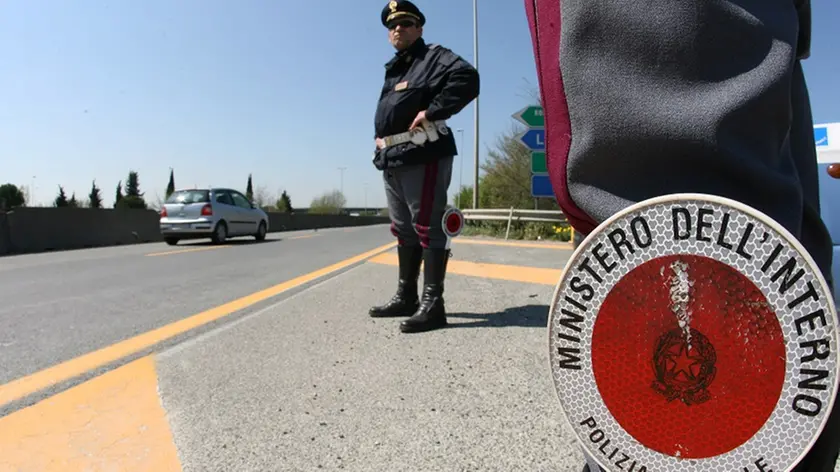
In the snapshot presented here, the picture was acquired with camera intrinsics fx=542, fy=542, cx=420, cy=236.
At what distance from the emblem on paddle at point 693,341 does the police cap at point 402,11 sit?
8.29 feet

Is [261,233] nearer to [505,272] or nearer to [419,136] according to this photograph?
[505,272]

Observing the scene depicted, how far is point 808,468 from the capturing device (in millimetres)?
796

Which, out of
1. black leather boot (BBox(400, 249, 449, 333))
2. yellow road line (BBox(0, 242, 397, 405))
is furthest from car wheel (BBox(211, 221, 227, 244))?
black leather boot (BBox(400, 249, 449, 333))

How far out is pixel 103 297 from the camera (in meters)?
4.08

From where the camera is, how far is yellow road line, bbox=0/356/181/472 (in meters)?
1.43

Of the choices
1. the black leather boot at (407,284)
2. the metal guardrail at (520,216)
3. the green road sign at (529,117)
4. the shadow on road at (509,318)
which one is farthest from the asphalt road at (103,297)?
the metal guardrail at (520,216)

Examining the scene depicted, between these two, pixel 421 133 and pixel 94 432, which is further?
pixel 421 133

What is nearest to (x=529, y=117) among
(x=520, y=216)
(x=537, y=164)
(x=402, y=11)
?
(x=537, y=164)

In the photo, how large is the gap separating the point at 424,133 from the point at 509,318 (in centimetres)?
112

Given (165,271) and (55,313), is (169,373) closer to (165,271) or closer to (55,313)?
(55,313)

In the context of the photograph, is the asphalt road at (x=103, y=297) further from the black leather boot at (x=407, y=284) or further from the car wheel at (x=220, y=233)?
the car wheel at (x=220, y=233)

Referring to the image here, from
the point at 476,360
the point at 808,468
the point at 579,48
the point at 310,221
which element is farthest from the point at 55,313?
the point at 310,221

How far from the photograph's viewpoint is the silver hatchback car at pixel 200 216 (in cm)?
1306

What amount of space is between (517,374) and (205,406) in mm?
1101
